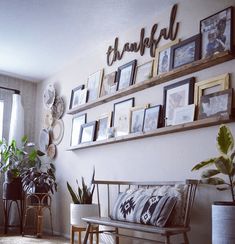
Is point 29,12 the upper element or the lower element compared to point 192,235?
upper

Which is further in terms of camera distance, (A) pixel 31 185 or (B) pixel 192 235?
(A) pixel 31 185

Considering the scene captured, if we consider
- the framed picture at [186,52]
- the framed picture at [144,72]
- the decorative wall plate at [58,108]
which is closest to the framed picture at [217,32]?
the framed picture at [186,52]

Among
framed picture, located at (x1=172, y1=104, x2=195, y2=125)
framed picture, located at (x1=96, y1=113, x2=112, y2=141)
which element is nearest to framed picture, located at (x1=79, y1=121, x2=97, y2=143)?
framed picture, located at (x1=96, y1=113, x2=112, y2=141)

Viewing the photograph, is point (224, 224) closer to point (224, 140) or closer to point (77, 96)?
point (224, 140)

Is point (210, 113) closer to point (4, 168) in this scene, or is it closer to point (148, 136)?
point (148, 136)

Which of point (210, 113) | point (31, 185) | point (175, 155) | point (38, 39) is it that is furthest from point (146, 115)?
point (31, 185)

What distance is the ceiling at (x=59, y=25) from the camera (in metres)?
3.25

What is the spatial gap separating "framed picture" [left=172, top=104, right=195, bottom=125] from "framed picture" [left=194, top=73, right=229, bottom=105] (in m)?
0.07

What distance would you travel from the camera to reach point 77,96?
4.43 metres

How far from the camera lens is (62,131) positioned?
15.6 ft

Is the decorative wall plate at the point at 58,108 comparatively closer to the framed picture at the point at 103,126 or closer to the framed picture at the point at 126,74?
the framed picture at the point at 103,126

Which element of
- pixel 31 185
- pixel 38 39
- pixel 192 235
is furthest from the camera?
pixel 31 185

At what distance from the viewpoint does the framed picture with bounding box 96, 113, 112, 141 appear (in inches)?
149

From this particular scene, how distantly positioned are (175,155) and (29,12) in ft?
6.58
